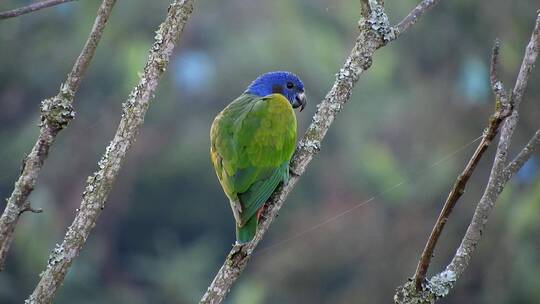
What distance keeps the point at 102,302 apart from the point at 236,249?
19.7 metres

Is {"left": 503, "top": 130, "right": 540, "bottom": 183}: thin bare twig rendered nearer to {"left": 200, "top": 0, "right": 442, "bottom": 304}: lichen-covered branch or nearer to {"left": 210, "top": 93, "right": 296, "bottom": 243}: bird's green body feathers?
{"left": 200, "top": 0, "right": 442, "bottom": 304}: lichen-covered branch

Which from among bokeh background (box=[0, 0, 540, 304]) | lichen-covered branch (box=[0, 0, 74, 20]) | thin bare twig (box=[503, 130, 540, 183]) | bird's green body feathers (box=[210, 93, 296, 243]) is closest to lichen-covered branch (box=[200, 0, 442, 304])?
bird's green body feathers (box=[210, 93, 296, 243])

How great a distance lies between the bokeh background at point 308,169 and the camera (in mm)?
18234

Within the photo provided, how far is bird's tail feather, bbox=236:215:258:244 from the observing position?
4.02 metres

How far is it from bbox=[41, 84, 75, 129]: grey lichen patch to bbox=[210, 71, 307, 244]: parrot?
1124 millimetres

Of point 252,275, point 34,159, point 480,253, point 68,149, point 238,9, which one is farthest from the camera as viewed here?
point 238,9

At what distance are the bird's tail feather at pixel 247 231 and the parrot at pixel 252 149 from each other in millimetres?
49

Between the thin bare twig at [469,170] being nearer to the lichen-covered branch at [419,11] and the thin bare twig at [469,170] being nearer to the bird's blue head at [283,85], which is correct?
the lichen-covered branch at [419,11]

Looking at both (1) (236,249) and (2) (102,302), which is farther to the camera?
(2) (102,302)

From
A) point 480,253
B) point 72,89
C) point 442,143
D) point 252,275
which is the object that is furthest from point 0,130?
point 72,89

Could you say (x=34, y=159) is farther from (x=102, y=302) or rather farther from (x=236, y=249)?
(x=102, y=302)

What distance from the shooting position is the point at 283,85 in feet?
19.0

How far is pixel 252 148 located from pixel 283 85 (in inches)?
38.6

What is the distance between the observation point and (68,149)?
2617 centimetres
